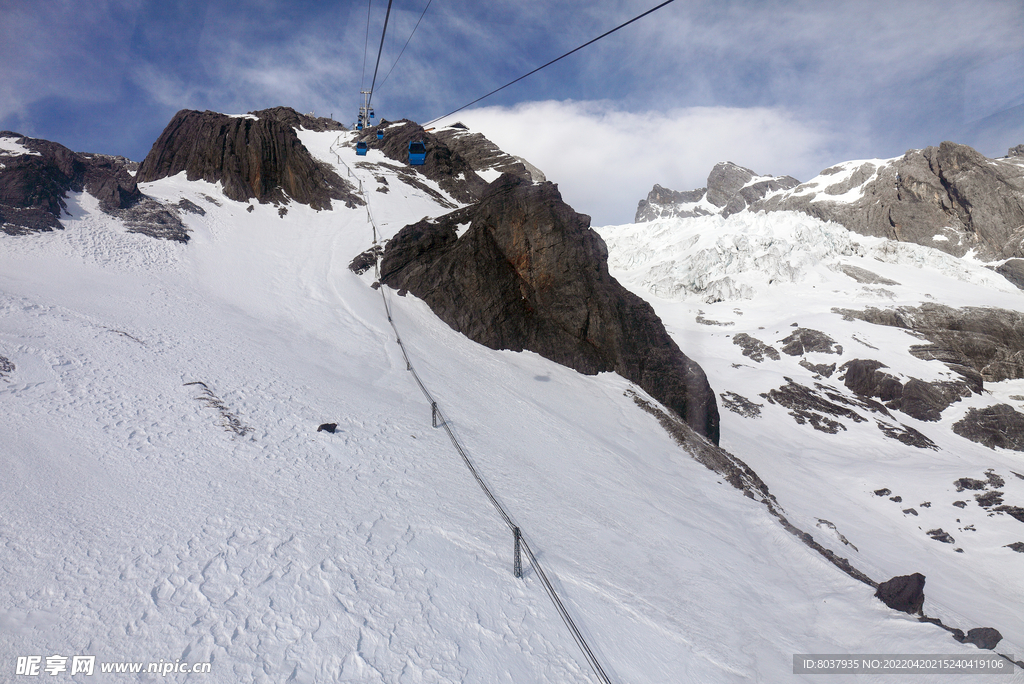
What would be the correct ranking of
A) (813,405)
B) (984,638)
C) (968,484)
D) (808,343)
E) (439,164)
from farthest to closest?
1. (808,343)
2. (439,164)
3. (813,405)
4. (968,484)
5. (984,638)

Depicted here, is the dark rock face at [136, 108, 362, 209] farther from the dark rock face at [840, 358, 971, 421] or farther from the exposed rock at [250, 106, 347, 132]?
the dark rock face at [840, 358, 971, 421]

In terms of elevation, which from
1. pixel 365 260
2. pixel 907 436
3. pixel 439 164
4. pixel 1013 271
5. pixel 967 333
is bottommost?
pixel 365 260

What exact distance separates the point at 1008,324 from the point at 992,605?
253 feet

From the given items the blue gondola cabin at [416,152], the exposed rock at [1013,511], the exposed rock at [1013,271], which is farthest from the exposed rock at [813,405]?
the exposed rock at [1013,271]

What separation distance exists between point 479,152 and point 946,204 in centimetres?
13132

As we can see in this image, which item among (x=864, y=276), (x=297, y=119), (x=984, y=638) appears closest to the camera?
(x=984, y=638)

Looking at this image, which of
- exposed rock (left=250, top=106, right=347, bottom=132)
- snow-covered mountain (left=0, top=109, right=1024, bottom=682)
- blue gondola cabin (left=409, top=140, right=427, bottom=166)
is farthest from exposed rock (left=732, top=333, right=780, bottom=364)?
exposed rock (left=250, top=106, right=347, bottom=132)

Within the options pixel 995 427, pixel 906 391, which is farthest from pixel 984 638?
pixel 906 391

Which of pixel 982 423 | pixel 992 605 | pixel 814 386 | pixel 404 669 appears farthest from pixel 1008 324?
pixel 404 669

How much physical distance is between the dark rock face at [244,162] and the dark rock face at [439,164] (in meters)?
13.5

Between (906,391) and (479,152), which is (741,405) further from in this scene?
(479,152)

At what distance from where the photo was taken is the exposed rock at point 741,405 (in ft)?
135

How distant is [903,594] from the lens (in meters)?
11.6

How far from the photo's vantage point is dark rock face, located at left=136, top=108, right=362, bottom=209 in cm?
3650
